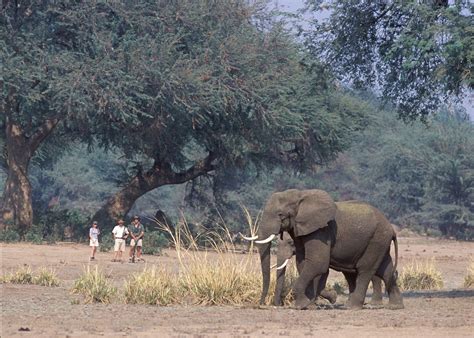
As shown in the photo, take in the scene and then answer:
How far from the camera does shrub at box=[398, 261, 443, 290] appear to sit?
22.9m

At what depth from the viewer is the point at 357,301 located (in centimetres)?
1727

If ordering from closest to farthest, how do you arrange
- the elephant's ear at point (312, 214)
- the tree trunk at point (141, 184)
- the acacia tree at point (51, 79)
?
the elephant's ear at point (312, 214), the acacia tree at point (51, 79), the tree trunk at point (141, 184)

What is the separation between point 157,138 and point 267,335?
74.9 ft

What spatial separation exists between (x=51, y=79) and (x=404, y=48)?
1655cm

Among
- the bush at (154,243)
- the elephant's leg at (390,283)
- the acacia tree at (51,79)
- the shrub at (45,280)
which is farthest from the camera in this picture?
the bush at (154,243)

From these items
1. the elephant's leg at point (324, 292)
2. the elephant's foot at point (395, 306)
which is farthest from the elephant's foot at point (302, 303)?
the elephant's foot at point (395, 306)

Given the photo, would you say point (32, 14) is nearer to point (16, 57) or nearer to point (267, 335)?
point (16, 57)

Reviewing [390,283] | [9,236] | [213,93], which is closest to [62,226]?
[9,236]

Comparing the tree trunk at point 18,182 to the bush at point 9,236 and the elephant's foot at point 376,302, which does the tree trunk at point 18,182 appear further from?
the elephant's foot at point 376,302

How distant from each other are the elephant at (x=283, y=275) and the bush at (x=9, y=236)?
1680 cm

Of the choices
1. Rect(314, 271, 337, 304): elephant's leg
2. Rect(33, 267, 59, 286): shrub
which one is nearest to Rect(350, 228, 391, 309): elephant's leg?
Rect(314, 271, 337, 304): elephant's leg

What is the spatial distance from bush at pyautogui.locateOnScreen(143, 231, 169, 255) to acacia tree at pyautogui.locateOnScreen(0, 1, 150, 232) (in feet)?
11.6

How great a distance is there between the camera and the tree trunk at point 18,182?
35.2 metres

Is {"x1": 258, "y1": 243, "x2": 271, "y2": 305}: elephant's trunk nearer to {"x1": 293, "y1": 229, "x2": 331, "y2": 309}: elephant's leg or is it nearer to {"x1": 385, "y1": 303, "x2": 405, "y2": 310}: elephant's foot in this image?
{"x1": 293, "y1": 229, "x2": 331, "y2": 309}: elephant's leg
